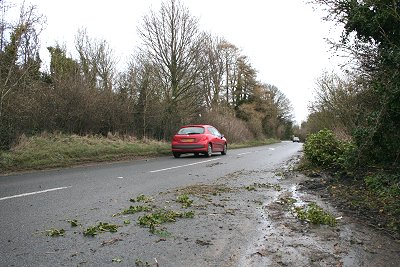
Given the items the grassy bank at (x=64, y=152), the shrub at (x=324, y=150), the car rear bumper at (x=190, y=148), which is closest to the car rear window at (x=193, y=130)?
the car rear bumper at (x=190, y=148)

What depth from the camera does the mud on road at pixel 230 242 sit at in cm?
354

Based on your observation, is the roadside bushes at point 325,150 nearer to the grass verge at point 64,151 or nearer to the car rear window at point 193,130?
the car rear window at point 193,130

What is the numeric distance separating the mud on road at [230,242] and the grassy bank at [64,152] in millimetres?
7339

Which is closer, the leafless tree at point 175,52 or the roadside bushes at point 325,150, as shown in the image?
the roadside bushes at point 325,150

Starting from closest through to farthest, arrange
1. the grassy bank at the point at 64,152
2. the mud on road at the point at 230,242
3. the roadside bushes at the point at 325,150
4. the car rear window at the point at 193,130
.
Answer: the mud on road at the point at 230,242, the roadside bushes at the point at 325,150, the grassy bank at the point at 64,152, the car rear window at the point at 193,130

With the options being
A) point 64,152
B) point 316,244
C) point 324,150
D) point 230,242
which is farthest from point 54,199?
point 324,150

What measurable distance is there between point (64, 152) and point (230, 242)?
11545mm

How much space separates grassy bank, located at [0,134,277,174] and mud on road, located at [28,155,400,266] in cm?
734

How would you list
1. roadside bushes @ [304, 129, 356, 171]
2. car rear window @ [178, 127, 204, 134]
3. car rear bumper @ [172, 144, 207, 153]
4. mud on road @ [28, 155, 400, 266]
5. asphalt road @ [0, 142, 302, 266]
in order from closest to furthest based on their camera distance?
mud on road @ [28, 155, 400, 266] → asphalt road @ [0, 142, 302, 266] → roadside bushes @ [304, 129, 356, 171] → car rear bumper @ [172, 144, 207, 153] → car rear window @ [178, 127, 204, 134]

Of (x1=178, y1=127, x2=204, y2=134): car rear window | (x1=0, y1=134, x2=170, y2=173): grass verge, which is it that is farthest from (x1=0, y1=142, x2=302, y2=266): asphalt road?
(x1=178, y1=127, x2=204, y2=134): car rear window

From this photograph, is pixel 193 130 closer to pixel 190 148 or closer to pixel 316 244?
pixel 190 148

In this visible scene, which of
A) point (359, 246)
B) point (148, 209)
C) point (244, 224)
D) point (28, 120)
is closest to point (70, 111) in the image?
point (28, 120)

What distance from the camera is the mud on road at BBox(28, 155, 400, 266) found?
11.6ft

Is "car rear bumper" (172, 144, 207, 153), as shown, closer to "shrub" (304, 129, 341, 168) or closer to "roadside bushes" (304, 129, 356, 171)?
"roadside bushes" (304, 129, 356, 171)
